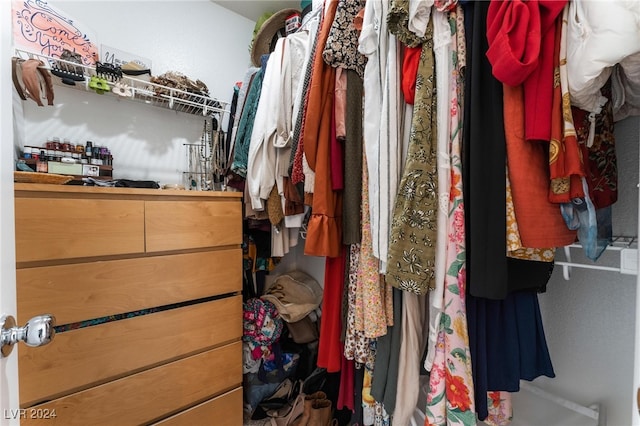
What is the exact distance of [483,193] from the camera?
64 cm

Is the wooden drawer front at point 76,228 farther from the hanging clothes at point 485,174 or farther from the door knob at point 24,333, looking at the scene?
the hanging clothes at point 485,174

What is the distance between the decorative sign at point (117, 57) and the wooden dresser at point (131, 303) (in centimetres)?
85

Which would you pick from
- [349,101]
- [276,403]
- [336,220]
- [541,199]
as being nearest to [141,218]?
[336,220]

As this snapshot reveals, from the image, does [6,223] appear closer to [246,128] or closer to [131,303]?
[131,303]

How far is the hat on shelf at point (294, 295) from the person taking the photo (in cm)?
160

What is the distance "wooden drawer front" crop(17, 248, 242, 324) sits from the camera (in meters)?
0.92

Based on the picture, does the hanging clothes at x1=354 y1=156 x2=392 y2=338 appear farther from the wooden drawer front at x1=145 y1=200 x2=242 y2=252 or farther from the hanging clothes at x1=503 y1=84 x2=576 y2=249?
the wooden drawer front at x1=145 y1=200 x2=242 y2=252

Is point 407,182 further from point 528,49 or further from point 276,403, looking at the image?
point 276,403

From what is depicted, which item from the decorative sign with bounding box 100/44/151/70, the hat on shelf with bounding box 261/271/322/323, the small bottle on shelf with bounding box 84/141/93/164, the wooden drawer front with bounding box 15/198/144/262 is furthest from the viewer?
the hat on shelf with bounding box 261/271/322/323

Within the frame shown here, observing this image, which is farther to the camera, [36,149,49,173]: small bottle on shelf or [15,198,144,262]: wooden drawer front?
[36,149,49,173]: small bottle on shelf

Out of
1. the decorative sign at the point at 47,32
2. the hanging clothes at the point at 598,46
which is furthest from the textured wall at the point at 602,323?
the decorative sign at the point at 47,32

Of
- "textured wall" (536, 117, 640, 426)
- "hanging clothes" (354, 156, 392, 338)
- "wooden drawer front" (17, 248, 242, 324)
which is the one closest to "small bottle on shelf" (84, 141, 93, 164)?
"wooden drawer front" (17, 248, 242, 324)

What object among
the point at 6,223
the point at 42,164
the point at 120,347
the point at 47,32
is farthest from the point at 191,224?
the point at 47,32

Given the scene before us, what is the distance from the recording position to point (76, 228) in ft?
3.23
